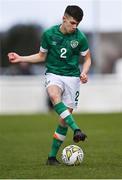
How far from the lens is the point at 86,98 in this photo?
3322 cm

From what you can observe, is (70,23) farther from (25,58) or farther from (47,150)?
(47,150)

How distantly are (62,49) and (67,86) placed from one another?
540 millimetres

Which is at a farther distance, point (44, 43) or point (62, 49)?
point (44, 43)

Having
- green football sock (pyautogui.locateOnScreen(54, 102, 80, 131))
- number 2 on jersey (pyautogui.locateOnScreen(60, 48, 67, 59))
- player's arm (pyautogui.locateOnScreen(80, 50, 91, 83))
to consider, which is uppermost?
number 2 on jersey (pyautogui.locateOnScreen(60, 48, 67, 59))

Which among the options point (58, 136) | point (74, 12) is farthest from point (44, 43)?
point (58, 136)

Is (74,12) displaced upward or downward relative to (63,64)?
upward

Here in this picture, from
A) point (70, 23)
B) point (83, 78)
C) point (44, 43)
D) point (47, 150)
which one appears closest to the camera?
point (83, 78)

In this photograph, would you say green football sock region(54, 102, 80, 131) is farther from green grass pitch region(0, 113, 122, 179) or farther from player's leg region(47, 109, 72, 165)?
green grass pitch region(0, 113, 122, 179)

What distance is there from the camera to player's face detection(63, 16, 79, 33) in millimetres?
11227

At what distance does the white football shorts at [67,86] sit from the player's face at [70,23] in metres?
0.71

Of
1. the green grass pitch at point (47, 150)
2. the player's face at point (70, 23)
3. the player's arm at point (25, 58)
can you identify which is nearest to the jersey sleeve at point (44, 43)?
the player's arm at point (25, 58)

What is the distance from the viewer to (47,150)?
1459 cm

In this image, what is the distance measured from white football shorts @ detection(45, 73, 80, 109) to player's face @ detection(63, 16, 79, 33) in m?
0.71

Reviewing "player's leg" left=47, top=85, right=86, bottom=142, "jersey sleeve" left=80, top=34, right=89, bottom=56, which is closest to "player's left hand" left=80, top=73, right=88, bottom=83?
"player's leg" left=47, top=85, right=86, bottom=142
